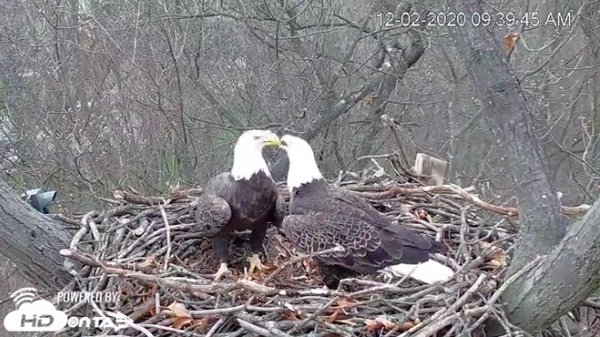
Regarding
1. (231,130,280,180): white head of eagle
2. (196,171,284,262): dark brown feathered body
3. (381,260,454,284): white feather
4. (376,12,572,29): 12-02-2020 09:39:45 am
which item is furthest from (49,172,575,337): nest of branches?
(376,12,572,29): 12-02-2020 09:39:45 am

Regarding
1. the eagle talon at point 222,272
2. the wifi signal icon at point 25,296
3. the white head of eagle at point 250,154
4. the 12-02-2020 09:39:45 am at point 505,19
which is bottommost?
the eagle talon at point 222,272

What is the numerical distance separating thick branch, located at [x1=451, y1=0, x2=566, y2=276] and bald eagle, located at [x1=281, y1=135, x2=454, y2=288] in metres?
0.62

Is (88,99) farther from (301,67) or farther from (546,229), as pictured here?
(546,229)

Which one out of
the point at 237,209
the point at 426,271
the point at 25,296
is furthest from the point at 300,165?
the point at 25,296

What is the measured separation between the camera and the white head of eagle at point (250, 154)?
282 centimetres

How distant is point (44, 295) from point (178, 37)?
2.43 m

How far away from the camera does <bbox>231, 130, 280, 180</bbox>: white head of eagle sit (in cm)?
282

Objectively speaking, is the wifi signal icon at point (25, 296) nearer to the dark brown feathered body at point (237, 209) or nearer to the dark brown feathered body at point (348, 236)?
the dark brown feathered body at point (237, 209)

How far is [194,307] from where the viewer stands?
2.20 m

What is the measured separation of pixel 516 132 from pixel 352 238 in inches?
37.5

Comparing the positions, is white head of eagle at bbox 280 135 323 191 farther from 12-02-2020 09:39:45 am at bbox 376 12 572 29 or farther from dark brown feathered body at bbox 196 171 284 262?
12-02-2020 09:39:45 am at bbox 376 12 572 29

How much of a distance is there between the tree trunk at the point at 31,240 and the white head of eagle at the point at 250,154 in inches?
29.0

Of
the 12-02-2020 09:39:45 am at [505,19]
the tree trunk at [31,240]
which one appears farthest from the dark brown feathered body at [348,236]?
the 12-02-2020 09:39:45 am at [505,19]

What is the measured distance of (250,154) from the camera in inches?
112
